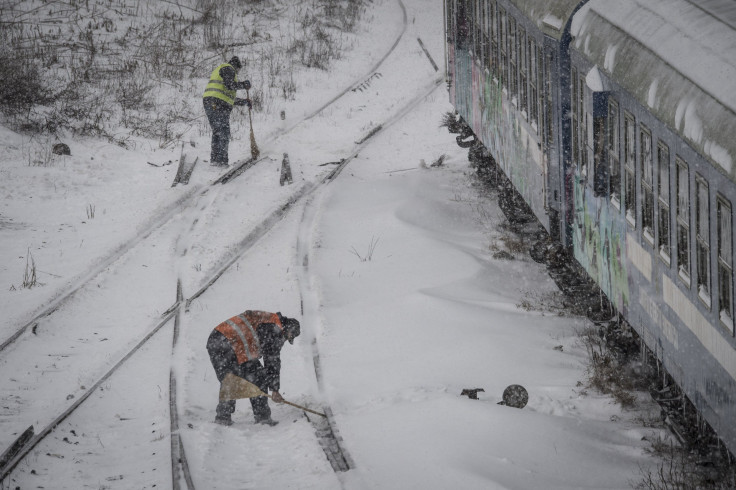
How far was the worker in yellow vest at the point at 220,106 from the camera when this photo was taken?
1595 centimetres

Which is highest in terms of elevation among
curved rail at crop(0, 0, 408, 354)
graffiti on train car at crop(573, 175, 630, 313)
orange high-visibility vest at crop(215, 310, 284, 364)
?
graffiti on train car at crop(573, 175, 630, 313)

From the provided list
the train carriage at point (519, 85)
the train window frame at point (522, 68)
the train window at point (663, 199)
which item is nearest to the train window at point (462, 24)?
the train carriage at point (519, 85)

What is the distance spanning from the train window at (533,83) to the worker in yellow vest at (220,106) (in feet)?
22.0

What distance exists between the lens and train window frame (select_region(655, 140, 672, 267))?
7012 millimetres

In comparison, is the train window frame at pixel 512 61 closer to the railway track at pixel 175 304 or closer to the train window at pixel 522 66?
the train window at pixel 522 66

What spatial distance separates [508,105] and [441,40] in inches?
557

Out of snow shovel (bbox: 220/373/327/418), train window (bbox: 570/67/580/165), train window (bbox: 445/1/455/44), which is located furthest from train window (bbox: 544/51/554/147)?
train window (bbox: 445/1/455/44)

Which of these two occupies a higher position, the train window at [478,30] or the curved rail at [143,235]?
the train window at [478,30]

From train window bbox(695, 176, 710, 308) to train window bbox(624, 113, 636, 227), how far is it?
4.56 ft

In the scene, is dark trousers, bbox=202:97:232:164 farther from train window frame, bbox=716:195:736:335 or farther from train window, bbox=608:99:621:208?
train window frame, bbox=716:195:736:335

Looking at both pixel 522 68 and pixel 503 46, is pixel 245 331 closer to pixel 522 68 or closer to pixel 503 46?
pixel 522 68

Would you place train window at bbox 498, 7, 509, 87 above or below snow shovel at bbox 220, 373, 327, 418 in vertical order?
above

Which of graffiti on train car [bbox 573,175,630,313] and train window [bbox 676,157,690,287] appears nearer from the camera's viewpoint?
train window [bbox 676,157,690,287]

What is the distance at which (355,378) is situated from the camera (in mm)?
9297
